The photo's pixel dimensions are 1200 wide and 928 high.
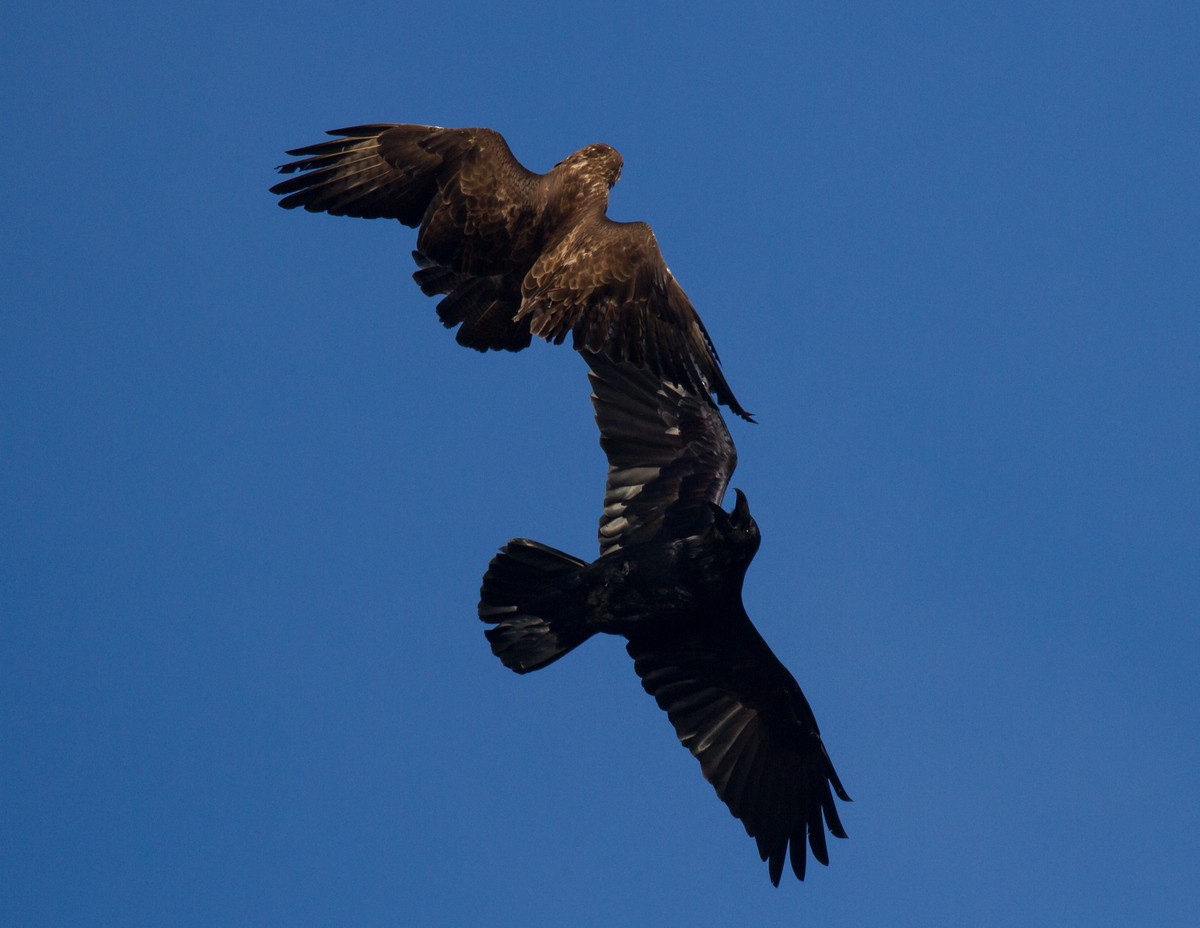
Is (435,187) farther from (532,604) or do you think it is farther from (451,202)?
(532,604)

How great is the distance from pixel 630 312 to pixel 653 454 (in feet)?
5.39

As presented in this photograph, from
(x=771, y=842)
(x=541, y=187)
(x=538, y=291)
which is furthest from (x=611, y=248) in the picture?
(x=771, y=842)

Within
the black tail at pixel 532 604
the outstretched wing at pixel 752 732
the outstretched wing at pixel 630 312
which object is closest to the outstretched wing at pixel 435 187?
the outstretched wing at pixel 630 312

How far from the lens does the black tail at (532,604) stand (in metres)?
12.4

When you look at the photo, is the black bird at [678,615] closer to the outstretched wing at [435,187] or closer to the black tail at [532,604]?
the black tail at [532,604]

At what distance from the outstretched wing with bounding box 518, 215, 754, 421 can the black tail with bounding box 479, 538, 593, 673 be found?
155cm

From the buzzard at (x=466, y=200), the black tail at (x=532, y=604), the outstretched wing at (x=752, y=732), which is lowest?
the outstretched wing at (x=752, y=732)

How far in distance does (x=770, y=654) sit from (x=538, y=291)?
2927 mm

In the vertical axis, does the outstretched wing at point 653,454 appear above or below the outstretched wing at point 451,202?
below

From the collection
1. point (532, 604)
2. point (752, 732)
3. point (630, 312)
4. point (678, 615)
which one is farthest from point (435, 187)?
point (752, 732)

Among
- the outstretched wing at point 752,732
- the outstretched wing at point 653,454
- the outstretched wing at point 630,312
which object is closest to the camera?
the outstretched wing at point 630,312

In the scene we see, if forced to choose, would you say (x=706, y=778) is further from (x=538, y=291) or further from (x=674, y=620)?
(x=538, y=291)

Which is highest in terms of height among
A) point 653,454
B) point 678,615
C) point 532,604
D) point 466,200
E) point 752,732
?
point 466,200

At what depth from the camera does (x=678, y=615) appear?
1234cm
